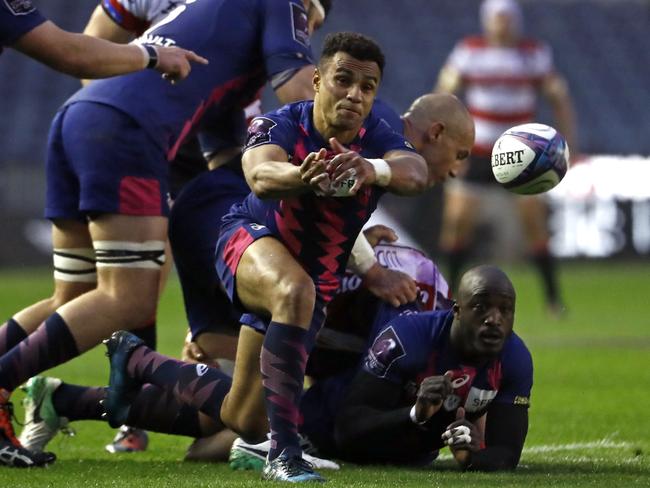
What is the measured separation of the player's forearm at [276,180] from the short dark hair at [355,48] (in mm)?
468

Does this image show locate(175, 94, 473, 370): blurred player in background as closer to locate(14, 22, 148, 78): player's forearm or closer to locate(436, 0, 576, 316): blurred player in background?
locate(14, 22, 148, 78): player's forearm

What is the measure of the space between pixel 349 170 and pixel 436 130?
1474mm

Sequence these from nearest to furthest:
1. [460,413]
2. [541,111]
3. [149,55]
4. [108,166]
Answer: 1. [460,413]
2. [149,55]
3. [108,166]
4. [541,111]

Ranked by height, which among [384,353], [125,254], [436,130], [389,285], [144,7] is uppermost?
[144,7]

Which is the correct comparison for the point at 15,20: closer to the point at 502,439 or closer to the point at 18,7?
the point at 18,7

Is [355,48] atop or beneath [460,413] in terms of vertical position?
atop

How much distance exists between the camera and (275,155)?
4.69m

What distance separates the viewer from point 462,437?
477cm

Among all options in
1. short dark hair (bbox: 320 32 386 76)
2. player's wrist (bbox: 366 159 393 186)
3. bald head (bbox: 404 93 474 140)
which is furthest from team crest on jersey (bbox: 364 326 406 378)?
bald head (bbox: 404 93 474 140)

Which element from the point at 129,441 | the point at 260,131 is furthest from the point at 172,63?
the point at 129,441

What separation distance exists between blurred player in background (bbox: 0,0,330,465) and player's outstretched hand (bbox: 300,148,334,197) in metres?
1.29

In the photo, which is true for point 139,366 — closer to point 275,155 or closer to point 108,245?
point 108,245

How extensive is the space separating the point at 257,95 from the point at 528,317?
6785 mm

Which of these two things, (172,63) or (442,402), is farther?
(172,63)
